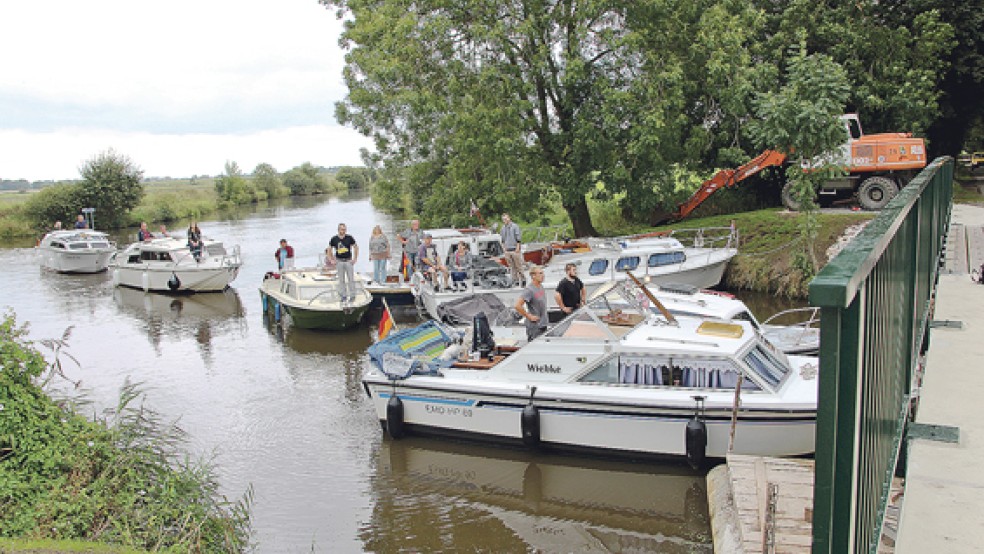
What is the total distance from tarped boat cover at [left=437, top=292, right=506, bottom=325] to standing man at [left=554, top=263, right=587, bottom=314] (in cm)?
252

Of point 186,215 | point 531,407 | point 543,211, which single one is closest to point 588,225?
point 543,211

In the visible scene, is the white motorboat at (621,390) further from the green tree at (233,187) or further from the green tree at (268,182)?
the green tree at (268,182)

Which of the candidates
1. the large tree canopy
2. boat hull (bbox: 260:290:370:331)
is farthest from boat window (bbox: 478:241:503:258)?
boat hull (bbox: 260:290:370:331)

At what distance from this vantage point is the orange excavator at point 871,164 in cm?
2323

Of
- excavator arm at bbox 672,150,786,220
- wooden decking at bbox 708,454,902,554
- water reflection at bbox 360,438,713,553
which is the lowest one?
water reflection at bbox 360,438,713,553

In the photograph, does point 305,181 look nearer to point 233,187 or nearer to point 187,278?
→ point 233,187

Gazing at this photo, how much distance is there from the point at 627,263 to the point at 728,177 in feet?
26.0

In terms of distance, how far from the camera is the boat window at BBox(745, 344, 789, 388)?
34.5 ft

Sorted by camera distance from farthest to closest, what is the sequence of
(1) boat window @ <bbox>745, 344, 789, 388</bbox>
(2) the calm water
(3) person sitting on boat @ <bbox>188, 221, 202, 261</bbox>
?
(3) person sitting on boat @ <bbox>188, 221, 202, 261</bbox> < (1) boat window @ <bbox>745, 344, 789, 388</bbox> < (2) the calm water

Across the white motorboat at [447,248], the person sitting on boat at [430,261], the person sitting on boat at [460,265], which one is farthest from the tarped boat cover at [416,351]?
the white motorboat at [447,248]

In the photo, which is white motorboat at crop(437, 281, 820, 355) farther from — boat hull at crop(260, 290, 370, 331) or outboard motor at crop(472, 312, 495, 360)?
boat hull at crop(260, 290, 370, 331)

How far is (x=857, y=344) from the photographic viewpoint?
223 cm

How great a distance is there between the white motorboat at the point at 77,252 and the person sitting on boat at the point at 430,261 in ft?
60.1

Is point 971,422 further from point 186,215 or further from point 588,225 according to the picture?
point 186,215
